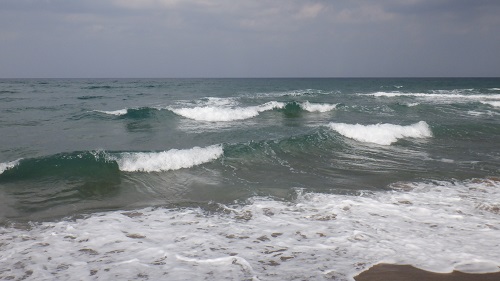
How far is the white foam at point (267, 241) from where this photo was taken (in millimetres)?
4309

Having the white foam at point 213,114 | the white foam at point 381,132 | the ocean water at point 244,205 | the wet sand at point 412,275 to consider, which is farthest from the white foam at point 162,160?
the white foam at point 213,114

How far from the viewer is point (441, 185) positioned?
8.09 m

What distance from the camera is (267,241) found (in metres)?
5.16

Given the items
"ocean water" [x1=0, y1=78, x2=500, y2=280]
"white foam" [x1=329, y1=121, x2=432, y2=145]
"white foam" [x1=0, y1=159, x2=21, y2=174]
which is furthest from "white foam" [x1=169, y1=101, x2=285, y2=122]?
"white foam" [x1=0, y1=159, x2=21, y2=174]

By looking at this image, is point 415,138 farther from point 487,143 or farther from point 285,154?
point 285,154

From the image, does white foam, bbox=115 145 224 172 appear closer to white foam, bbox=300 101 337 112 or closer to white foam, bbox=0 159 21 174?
white foam, bbox=0 159 21 174

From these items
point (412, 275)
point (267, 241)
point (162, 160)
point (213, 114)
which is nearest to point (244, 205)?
point (267, 241)

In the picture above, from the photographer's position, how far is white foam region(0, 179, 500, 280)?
431 cm

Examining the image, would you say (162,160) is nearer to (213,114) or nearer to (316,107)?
(213,114)

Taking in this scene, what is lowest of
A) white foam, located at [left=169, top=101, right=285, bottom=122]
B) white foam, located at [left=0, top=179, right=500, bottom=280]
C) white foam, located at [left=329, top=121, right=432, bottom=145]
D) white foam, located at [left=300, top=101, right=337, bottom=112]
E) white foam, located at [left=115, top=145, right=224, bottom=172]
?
white foam, located at [left=0, top=179, right=500, bottom=280]

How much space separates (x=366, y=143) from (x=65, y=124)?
1274 centimetres

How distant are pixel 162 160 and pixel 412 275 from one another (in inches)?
282

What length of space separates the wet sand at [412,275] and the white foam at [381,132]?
1001 cm

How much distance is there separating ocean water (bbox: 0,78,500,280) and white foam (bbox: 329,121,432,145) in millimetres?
100
